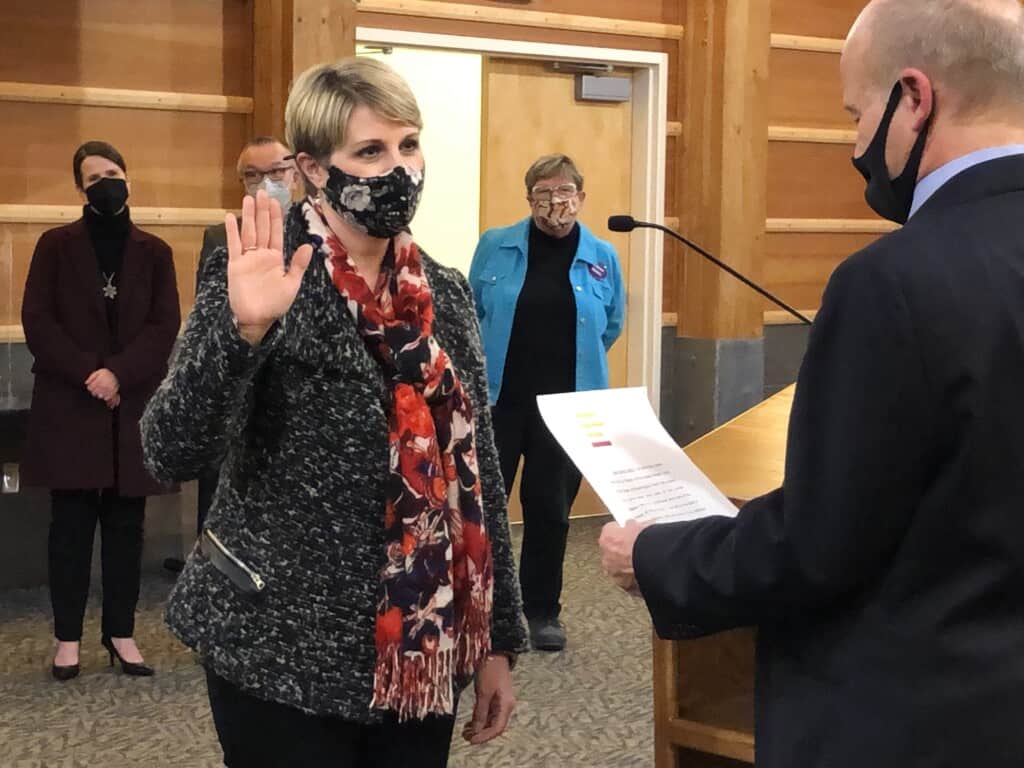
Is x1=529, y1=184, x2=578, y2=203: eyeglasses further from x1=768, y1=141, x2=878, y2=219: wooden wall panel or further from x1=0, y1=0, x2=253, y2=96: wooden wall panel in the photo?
x1=768, y1=141, x2=878, y2=219: wooden wall panel

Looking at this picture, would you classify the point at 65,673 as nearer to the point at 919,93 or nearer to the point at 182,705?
the point at 182,705

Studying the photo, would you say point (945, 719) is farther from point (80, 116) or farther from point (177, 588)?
point (80, 116)

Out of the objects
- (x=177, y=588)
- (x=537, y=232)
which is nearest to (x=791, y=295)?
(x=537, y=232)

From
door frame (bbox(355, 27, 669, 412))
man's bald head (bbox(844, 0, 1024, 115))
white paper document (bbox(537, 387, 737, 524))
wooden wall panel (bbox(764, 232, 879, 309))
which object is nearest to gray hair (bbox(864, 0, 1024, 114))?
man's bald head (bbox(844, 0, 1024, 115))

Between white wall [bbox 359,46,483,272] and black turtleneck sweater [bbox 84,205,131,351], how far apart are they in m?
2.18

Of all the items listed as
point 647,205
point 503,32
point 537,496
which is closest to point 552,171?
point 537,496

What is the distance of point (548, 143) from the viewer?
6.23 m

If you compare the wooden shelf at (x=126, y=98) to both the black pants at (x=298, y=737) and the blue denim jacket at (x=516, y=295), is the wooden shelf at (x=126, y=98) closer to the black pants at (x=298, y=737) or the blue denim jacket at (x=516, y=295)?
the blue denim jacket at (x=516, y=295)

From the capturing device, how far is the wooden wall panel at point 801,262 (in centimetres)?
686

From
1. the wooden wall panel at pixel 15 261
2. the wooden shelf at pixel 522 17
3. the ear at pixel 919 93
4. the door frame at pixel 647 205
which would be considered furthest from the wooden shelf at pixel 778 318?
the ear at pixel 919 93

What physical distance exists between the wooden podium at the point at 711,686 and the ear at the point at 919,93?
81 centimetres

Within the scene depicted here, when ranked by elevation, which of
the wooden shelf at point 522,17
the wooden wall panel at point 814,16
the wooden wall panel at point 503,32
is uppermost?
the wooden wall panel at point 814,16

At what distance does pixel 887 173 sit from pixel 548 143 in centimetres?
500

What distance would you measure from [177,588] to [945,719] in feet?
3.12
